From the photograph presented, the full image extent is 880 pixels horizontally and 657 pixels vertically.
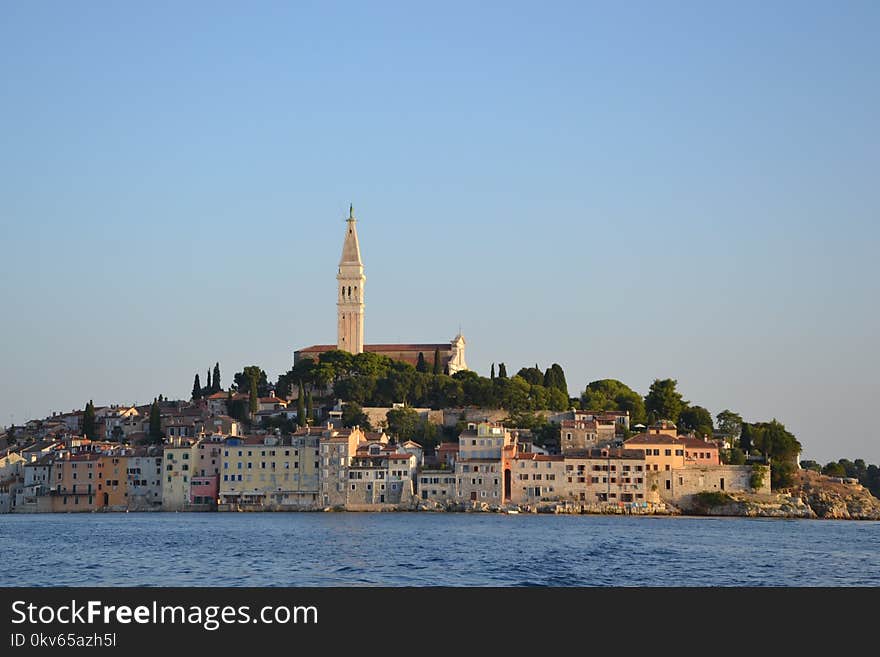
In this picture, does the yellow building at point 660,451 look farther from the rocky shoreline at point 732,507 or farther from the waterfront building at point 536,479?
the waterfront building at point 536,479

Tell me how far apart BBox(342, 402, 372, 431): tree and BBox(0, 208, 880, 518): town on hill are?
0.34 feet

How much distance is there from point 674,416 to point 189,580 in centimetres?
5094

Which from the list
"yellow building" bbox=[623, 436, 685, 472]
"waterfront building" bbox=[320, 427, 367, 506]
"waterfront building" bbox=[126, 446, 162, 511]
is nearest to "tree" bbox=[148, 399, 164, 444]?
"waterfront building" bbox=[126, 446, 162, 511]

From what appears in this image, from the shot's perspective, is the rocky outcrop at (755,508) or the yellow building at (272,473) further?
the yellow building at (272,473)

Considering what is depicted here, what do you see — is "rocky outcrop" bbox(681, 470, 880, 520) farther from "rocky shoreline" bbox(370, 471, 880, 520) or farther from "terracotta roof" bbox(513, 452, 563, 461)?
"terracotta roof" bbox(513, 452, 563, 461)

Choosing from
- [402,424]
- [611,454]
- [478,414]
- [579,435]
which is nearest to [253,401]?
[402,424]

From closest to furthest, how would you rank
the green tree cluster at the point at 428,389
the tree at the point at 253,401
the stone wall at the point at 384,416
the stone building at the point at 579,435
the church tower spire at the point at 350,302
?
the stone building at the point at 579,435 < the stone wall at the point at 384,416 < the green tree cluster at the point at 428,389 < the tree at the point at 253,401 < the church tower spire at the point at 350,302

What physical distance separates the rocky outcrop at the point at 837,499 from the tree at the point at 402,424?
22.0 meters

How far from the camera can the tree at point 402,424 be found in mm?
77875

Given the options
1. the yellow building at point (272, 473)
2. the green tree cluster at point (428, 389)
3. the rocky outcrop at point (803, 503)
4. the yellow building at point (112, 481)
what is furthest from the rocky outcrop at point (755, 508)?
the yellow building at point (112, 481)

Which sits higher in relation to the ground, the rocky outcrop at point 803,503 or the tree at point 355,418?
the tree at point 355,418

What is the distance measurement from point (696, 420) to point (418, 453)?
1755 centimetres
